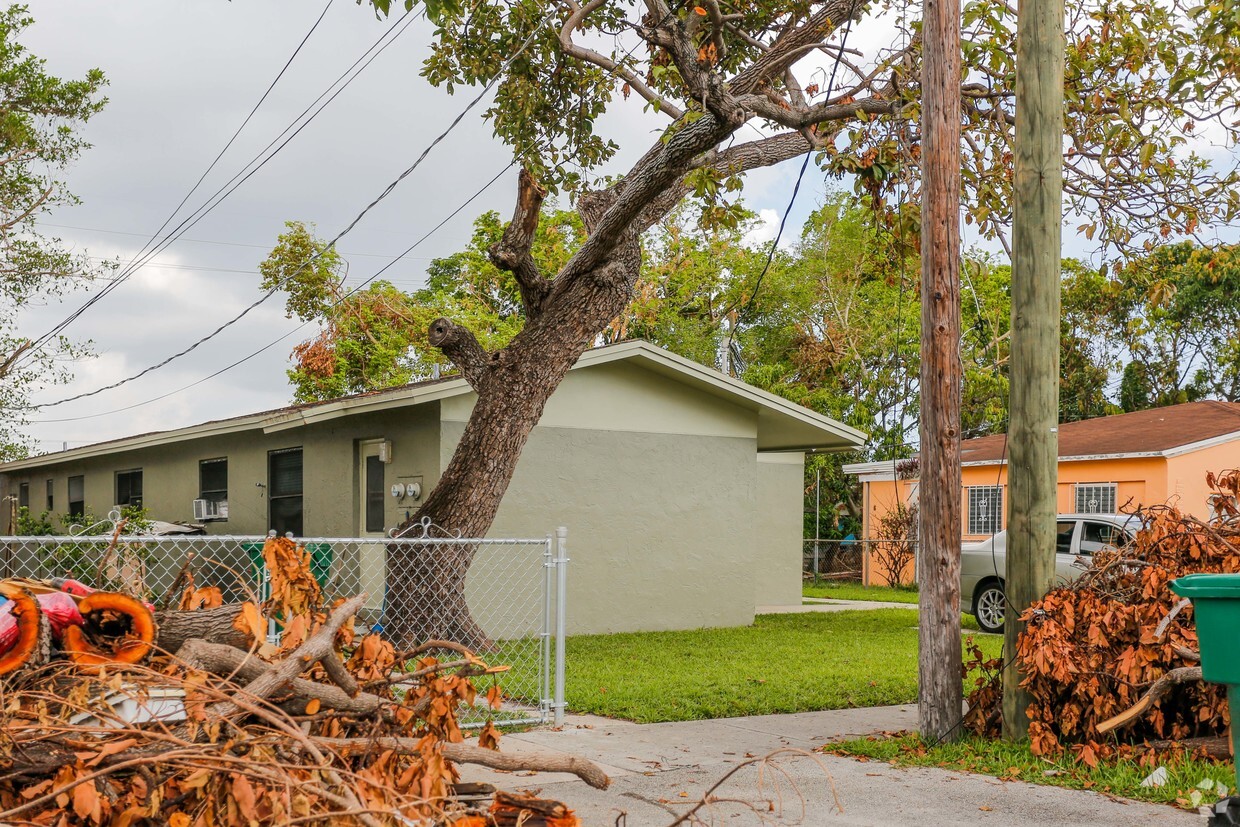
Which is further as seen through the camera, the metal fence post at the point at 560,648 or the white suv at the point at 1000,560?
the white suv at the point at 1000,560

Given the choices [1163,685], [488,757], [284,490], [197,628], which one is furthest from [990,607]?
[197,628]

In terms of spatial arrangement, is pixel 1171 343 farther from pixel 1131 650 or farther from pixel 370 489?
pixel 1131 650

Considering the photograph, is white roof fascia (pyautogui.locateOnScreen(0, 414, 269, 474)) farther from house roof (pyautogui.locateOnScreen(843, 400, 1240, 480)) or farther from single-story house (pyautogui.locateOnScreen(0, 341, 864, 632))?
house roof (pyautogui.locateOnScreen(843, 400, 1240, 480))

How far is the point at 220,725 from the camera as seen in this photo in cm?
383

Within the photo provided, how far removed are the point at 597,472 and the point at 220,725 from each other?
1229 cm

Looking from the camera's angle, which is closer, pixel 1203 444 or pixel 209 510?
pixel 209 510

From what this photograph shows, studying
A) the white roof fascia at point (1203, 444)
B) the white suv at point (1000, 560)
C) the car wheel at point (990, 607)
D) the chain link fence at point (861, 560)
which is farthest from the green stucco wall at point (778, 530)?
the white roof fascia at point (1203, 444)

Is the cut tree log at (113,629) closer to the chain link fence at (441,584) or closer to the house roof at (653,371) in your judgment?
the chain link fence at (441,584)

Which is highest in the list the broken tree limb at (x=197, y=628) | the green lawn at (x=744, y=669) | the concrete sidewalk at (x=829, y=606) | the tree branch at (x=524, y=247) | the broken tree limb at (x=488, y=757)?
the tree branch at (x=524, y=247)

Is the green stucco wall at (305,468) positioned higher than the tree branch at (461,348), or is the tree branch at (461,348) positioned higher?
the tree branch at (461,348)

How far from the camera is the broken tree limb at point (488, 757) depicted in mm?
4188

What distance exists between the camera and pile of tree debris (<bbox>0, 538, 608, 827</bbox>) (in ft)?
11.1

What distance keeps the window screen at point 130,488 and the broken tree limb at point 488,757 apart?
1933cm

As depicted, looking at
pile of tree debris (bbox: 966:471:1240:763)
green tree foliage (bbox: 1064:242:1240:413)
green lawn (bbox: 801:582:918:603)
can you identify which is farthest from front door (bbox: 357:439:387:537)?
green tree foliage (bbox: 1064:242:1240:413)
